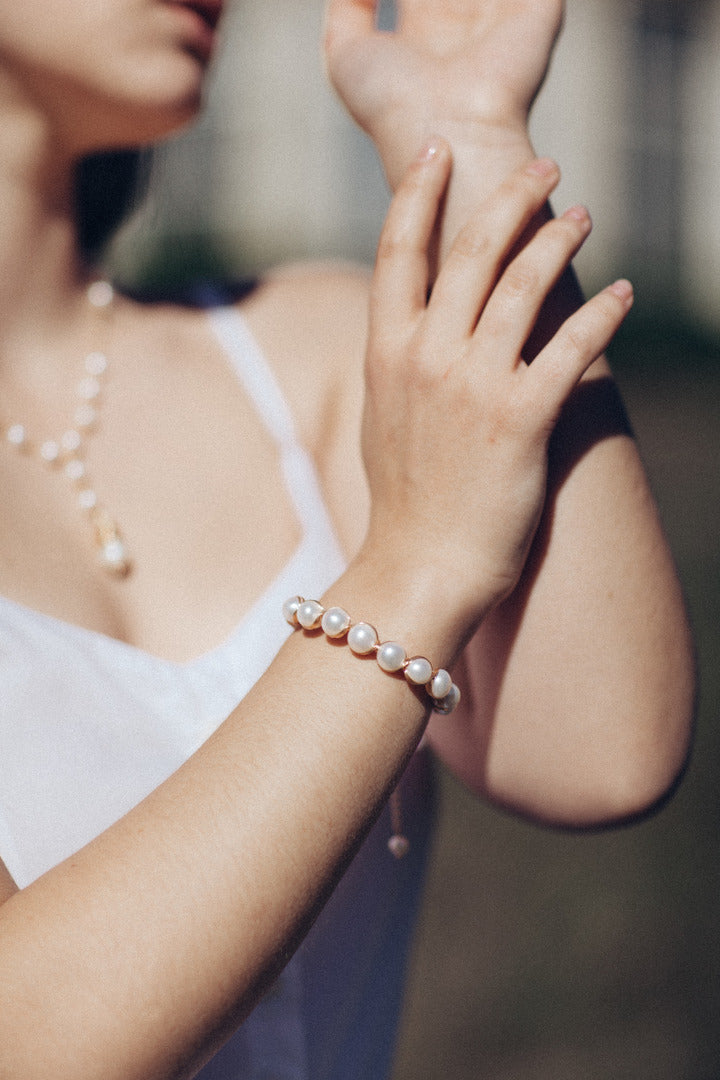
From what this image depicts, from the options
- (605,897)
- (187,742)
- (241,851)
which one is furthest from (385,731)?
(605,897)

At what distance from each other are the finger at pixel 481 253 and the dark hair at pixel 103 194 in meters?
0.88

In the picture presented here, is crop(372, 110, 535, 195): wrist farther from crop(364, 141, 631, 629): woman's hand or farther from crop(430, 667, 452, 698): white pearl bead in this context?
crop(430, 667, 452, 698): white pearl bead

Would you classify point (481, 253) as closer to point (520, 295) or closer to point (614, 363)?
point (520, 295)

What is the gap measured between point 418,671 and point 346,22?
0.86m

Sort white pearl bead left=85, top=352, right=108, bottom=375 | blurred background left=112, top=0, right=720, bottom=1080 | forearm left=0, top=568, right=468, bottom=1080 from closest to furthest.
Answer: forearm left=0, top=568, right=468, bottom=1080 < white pearl bead left=85, top=352, right=108, bottom=375 < blurred background left=112, top=0, right=720, bottom=1080

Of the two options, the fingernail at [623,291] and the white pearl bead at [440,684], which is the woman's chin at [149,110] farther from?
the white pearl bead at [440,684]

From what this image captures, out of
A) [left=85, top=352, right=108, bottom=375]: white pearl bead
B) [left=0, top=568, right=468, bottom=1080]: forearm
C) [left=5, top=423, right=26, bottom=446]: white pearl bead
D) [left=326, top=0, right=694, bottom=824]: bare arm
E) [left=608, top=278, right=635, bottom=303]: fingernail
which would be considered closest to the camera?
[left=0, top=568, right=468, bottom=1080]: forearm

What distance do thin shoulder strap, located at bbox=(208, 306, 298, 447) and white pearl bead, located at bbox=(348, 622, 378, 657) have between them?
58cm

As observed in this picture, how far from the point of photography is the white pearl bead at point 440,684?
0.92 metres

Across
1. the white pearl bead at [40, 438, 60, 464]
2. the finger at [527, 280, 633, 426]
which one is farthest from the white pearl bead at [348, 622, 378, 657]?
the white pearl bead at [40, 438, 60, 464]

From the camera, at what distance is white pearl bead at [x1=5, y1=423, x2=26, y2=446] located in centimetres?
133

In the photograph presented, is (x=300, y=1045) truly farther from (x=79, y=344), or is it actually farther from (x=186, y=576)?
(x=79, y=344)

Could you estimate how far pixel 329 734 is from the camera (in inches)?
33.5

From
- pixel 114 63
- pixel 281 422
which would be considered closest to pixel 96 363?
pixel 281 422
